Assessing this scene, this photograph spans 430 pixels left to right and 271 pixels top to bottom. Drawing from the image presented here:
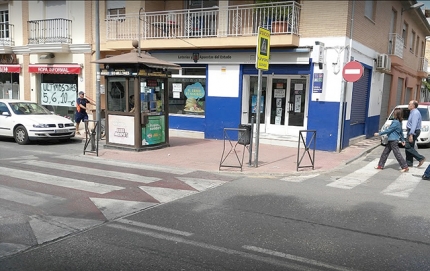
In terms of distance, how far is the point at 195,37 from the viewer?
14555 mm

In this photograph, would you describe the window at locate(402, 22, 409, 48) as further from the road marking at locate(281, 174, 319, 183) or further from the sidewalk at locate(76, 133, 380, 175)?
the road marking at locate(281, 174, 319, 183)

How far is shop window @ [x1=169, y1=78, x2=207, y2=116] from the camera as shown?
15.1 m

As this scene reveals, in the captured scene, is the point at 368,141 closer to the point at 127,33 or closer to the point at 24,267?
the point at 127,33

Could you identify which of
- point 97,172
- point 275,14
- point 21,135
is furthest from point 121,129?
point 275,14

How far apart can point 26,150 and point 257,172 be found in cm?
730

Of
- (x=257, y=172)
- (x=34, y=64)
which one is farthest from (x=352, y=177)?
Answer: (x=34, y=64)

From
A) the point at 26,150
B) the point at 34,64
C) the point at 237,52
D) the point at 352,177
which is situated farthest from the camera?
the point at 34,64

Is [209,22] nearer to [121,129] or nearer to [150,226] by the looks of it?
[121,129]

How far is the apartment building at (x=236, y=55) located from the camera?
41.0ft

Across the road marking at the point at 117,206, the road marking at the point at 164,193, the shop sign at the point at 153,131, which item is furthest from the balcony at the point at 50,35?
the road marking at the point at 117,206

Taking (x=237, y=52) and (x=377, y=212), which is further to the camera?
(x=237, y=52)

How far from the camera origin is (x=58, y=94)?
1880 centimetres

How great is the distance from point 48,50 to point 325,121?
13.1 metres

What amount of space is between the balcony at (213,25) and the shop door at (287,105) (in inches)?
65.1
